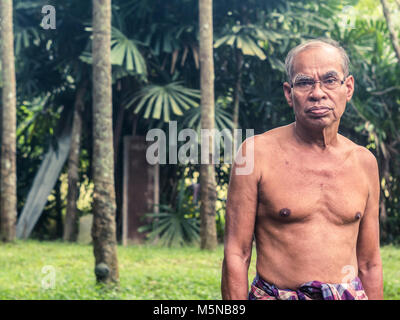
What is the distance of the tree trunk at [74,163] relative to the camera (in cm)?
1178

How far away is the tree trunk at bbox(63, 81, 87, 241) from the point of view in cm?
1178

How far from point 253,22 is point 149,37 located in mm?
2014

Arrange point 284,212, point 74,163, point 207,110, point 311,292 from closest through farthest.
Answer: point 311,292
point 284,212
point 207,110
point 74,163

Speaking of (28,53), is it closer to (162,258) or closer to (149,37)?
(149,37)

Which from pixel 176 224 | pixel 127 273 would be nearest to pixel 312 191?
pixel 127 273

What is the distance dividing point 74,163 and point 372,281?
10121 mm

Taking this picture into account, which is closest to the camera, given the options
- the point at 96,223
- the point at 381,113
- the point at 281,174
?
the point at 281,174

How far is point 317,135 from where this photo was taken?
7.11 feet

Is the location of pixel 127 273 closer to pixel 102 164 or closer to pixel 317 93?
pixel 102 164

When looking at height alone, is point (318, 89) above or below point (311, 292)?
above
